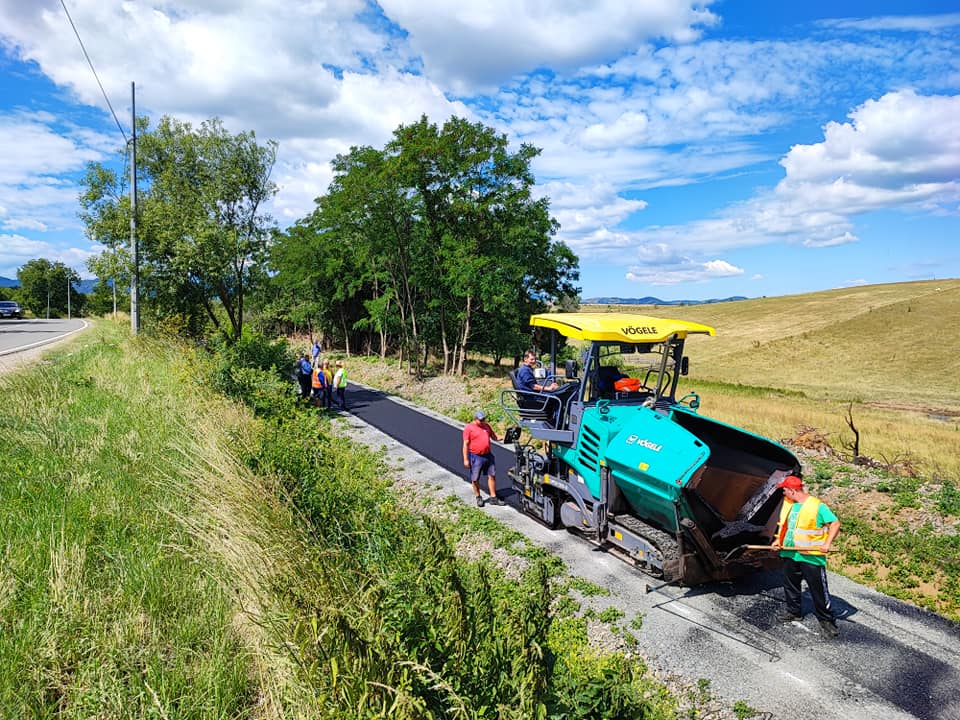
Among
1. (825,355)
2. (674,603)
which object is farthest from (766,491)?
(825,355)

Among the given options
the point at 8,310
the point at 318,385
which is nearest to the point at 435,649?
the point at 318,385

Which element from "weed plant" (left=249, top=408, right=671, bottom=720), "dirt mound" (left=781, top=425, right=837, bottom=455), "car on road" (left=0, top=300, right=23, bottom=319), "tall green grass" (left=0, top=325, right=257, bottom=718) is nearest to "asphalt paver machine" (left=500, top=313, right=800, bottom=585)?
"weed plant" (left=249, top=408, right=671, bottom=720)

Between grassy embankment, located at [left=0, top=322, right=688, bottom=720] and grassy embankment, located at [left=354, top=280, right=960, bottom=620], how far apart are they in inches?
208

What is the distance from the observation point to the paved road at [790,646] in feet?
16.1

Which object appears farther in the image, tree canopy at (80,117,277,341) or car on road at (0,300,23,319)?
car on road at (0,300,23,319)

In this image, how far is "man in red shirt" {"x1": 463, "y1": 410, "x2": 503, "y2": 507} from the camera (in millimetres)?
9414

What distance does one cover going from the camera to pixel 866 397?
3294 centimetres

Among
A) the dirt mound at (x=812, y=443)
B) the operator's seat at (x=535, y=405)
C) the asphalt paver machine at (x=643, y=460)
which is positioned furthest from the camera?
the dirt mound at (x=812, y=443)

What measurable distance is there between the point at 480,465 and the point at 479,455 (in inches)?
7.9

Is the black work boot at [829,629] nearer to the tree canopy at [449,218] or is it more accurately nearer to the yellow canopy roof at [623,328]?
the yellow canopy roof at [623,328]

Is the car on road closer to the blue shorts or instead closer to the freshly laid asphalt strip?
the freshly laid asphalt strip

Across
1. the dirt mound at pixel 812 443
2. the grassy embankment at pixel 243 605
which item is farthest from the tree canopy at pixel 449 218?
the grassy embankment at pixel 243 605

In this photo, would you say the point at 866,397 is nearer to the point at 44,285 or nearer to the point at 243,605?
the point at 243,605

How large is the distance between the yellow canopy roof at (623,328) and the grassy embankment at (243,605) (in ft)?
10.3
